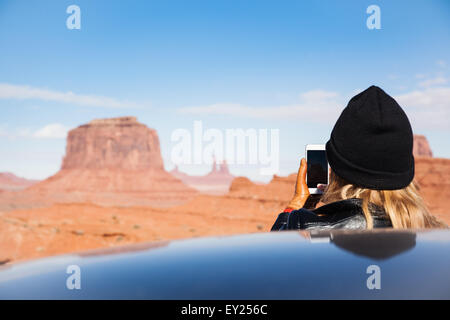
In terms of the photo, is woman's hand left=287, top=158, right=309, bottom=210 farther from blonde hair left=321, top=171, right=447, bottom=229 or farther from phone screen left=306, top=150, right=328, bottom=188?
blonde hair left=321, top=171, right=447, bottom=229

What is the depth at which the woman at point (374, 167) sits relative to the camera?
207cm

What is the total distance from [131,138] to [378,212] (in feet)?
334

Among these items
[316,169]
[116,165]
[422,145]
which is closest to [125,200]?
[116,165]

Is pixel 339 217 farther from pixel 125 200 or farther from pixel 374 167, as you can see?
pixel 125 200

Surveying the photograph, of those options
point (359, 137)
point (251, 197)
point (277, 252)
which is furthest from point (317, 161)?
point (251, 197)

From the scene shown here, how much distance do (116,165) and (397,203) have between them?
101 meters

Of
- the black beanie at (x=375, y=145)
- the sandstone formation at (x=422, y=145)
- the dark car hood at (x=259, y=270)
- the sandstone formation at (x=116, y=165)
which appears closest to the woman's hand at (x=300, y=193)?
the black beanie at (x=375, y=145)

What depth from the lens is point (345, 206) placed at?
2035 mm

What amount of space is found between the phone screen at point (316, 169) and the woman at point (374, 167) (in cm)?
59

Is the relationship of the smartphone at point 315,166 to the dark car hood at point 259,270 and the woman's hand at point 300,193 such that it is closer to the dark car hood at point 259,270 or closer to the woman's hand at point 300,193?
the woman's hand at point 300,193

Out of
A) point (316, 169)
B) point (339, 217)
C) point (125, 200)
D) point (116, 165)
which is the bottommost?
point (339, 217)

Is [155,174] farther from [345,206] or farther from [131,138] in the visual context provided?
[345,206]

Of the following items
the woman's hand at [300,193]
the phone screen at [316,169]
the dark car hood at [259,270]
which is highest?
the phone screen at [316,169]

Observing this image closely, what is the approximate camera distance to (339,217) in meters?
2.03
